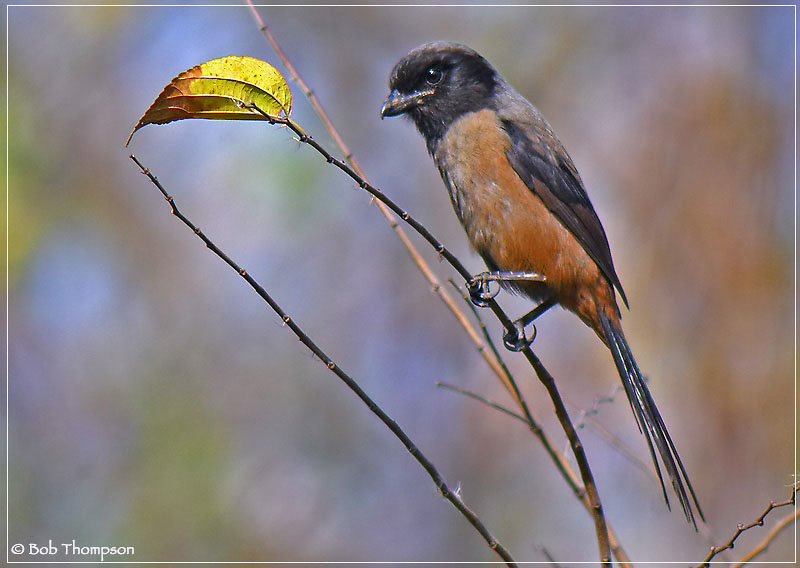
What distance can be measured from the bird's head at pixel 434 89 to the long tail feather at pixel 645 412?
1265 millimetres

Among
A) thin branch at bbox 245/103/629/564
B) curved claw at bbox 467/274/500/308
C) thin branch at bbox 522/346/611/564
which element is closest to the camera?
thin branch at bbox 245/103/629/564

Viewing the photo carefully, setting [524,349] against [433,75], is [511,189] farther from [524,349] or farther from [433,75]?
[524,349]

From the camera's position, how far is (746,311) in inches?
247

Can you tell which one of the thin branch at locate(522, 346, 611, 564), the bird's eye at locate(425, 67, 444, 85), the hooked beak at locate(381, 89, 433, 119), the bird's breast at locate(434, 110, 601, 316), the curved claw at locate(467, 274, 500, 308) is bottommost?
the thin branch at locate(522, 346, 611, 564)

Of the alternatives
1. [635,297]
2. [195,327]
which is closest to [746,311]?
[635,297]

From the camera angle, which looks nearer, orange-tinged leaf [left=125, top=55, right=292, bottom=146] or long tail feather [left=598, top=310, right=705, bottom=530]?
orange-tinged leaf [left=125, top=55, right=292, bottom=146]

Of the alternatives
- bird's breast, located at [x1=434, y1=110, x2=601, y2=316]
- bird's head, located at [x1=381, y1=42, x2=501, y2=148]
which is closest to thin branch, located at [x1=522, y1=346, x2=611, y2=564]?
bird's breast, located at [x1=434, y1=110, x2=601, y2=316]

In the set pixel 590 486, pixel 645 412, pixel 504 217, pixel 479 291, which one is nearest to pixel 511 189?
pixel 504 217

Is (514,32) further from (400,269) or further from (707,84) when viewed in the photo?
(400,269)

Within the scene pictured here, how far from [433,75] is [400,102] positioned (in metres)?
0.24

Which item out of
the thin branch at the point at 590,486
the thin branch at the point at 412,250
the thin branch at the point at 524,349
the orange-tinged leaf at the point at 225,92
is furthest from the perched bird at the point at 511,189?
the orange-tinged leaf at the point at 225,92

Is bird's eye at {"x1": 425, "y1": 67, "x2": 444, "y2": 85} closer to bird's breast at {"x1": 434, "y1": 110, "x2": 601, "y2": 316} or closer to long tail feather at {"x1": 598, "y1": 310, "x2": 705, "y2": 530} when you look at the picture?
bird's breast at {"x1": 434, "y1": 110, "x2": 601, "y2": 316}

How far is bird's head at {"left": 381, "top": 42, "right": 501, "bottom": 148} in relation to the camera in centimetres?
381

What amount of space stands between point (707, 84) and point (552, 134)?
3567mm
